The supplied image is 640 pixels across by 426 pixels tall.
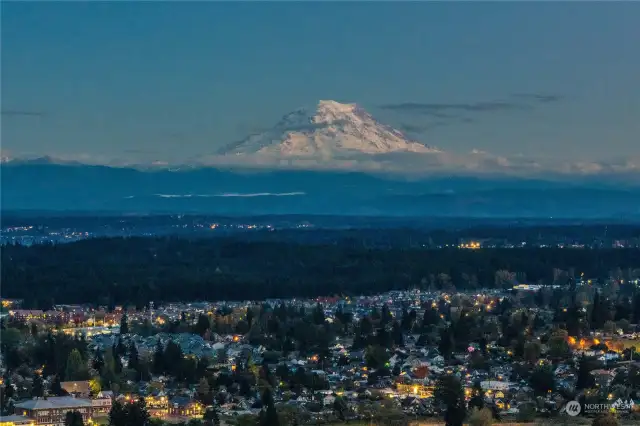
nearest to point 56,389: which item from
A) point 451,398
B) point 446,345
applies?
point 451,398

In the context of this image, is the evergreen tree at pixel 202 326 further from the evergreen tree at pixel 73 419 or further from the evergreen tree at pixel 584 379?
the evergreen tree at pixel 73 419

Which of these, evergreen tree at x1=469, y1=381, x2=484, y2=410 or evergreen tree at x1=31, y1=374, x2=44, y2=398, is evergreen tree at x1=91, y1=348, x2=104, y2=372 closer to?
evergreen tree at x1=31, y1=374, x2=44, y2=398

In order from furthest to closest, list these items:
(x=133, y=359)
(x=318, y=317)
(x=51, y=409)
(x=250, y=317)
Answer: (x=250, y=317)
(x=318, y=317)
(x=133, y=359)
(x=51, y=409)

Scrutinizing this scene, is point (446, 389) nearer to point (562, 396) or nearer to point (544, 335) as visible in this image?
point (562, 396)

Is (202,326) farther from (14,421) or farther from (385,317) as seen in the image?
(14,421)

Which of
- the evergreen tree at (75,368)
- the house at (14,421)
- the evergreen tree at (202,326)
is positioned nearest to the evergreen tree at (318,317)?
the evergreen tree at (202,326)

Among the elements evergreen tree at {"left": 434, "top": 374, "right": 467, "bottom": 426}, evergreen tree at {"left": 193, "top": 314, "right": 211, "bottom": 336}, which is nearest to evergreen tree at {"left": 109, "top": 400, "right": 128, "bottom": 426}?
evergreen tree at {"left": 434, "top": 374, "right": 467, "bottom": 426}
